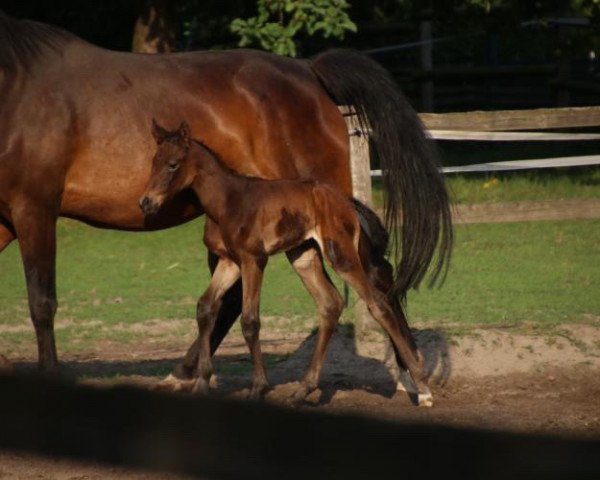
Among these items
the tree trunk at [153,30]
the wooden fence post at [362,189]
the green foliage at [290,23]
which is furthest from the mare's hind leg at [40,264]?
the tree trunk at [153,30]

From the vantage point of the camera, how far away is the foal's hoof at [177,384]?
6363mm

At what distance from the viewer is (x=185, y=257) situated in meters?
12.0

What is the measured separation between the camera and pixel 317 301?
633 centimetres

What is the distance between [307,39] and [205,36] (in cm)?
412

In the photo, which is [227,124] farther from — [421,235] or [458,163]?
[458,163]

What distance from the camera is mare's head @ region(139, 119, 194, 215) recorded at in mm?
5812

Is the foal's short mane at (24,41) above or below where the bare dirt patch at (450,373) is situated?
above

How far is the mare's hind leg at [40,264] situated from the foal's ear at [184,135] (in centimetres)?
72

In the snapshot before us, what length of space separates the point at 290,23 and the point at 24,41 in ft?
23.7

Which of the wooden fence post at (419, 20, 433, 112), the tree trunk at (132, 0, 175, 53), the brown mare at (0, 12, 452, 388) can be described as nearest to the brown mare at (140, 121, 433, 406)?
the brown mare at (0, 12, 452, 388)

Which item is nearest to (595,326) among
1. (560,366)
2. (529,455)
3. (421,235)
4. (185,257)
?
(560,366)

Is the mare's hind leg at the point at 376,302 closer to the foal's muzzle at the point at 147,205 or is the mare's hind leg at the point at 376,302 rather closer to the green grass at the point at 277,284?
the foal's muzzle at the point at 147,205

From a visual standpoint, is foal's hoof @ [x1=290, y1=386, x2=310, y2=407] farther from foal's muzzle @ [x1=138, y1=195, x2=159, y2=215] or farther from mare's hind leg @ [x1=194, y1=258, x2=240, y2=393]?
foal's muzzle @ [x1=138, y1=195, x2=159, y2=215]

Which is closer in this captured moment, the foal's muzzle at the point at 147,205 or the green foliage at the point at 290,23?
the foal's muzzle at the point at 147,205
